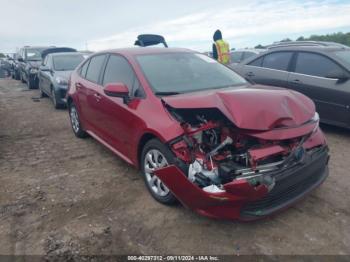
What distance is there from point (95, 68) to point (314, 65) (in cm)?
389

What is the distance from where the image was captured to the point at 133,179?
4059 mm

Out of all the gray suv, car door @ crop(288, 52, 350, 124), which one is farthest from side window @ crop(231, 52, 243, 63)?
car door @ crop(288, 52, 350, 124)

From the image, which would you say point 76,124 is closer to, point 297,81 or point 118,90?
point 118,90

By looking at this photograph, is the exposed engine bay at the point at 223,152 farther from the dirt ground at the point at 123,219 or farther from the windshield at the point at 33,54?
the windshield at the point at 33,54

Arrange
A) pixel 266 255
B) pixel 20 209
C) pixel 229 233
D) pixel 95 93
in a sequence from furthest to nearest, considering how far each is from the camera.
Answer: pixel 95 93, pixel 20 209, pixel 229 233, pixel 266 255

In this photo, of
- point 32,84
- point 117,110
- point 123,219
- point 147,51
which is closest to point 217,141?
point 123,219

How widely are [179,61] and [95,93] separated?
1.35m

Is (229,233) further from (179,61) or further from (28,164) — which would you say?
(28,164)

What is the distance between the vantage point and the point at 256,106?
113 inches

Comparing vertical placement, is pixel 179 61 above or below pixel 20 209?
above

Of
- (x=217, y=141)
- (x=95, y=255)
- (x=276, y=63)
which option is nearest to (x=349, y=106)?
(x=276, y=63)

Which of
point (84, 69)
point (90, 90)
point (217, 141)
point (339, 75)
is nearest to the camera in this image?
point (217, 141)

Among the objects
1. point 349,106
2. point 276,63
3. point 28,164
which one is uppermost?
point 276,63

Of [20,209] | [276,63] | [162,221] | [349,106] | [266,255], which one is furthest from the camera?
[276,63]
